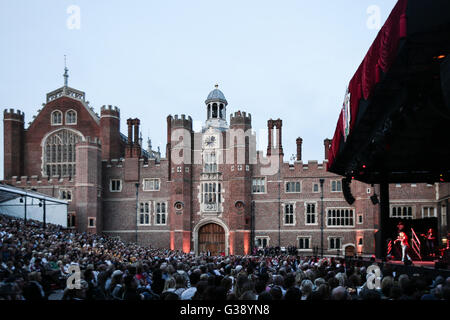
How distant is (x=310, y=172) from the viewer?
43.4 m

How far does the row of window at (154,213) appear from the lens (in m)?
45.0

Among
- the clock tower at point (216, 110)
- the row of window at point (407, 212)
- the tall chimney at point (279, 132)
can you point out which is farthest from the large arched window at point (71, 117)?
the row of window at point (407, 212)

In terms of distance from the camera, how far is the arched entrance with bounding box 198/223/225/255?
1721 inches

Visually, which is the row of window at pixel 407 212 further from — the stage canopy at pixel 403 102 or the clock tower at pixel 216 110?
the stage canopy at pixel 403 102

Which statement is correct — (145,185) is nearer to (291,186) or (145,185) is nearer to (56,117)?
(56,117)

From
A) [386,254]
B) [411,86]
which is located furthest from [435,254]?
[411,86]

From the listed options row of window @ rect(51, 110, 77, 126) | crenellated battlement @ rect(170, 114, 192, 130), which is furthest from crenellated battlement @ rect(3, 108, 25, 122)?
crenellated battlement @ rect(170, 114, 192, 130)

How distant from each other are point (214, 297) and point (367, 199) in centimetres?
3617

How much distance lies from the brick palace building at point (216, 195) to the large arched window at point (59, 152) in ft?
3.27

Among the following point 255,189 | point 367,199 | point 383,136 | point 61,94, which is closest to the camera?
point 383,136

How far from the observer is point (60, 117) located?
4844 cm

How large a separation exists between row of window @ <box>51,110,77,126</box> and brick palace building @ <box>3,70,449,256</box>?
2.98 m

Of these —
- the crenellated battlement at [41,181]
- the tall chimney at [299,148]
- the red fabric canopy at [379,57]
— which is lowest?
the crenellated battlement at [41,181]

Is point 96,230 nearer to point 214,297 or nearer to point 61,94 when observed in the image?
point 61,94
